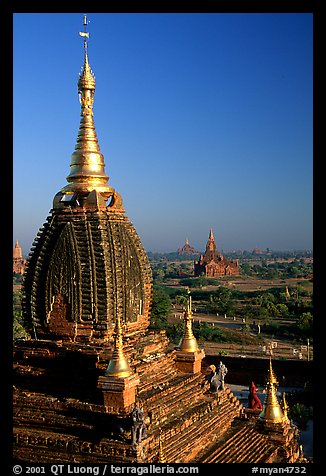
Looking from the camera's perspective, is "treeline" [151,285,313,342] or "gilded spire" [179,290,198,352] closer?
"gilded spire" [179,290,198,352]

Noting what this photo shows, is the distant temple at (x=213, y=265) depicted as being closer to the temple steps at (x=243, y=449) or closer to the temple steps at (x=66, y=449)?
the temple steps at (x=243, y=449)

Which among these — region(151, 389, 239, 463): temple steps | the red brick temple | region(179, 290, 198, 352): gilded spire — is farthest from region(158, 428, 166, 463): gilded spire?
region(179, 290, 198, 352): gilded spire

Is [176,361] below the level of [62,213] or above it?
below

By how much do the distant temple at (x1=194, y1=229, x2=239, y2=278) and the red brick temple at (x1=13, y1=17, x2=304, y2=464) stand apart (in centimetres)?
8839

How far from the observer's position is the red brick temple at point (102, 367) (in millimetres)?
12289

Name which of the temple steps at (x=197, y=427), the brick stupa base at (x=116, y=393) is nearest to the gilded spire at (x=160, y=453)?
the temple steps at (x=197, y=427)

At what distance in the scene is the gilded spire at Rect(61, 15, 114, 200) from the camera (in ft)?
50.4

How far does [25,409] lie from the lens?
13.1m

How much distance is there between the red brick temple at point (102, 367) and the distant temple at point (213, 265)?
88.4 metres

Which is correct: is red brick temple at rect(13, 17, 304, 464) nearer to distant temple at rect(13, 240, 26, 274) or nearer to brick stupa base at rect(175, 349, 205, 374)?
brick stupa base at rect(175, 349, 205, 374)
